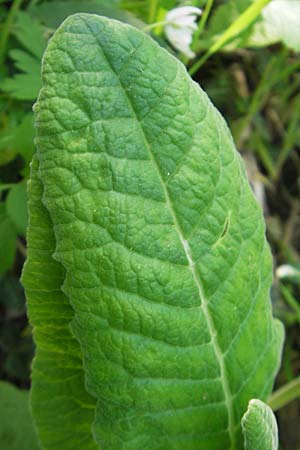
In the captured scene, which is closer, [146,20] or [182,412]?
[182,412]

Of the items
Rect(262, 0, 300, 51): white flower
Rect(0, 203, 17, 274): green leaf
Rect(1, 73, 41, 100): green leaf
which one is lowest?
Rect(0, 203, 17, 274): green leaf

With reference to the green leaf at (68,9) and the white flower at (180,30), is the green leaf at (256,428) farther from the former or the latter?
the green leaf at (68,9)

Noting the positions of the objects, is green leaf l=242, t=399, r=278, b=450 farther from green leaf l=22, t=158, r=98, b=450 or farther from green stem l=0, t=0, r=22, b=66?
green stem l=0, t=0, r=22, b=66

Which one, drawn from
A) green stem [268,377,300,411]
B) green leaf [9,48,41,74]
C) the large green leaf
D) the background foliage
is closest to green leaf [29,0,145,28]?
the background foliage

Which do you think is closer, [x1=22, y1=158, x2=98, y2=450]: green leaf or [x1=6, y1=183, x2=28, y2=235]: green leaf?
[x1=22, y1=158, x2=98, y2=450]: green leaf

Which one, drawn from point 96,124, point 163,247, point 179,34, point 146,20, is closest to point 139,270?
point 163,247

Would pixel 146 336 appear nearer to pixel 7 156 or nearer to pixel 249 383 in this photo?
pixel 249 383

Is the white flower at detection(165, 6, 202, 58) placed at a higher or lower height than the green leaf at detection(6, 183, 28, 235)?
higher

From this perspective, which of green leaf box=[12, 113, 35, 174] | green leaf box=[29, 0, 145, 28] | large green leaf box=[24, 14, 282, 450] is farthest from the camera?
green leaf box=[29, 0, 145, 28]
